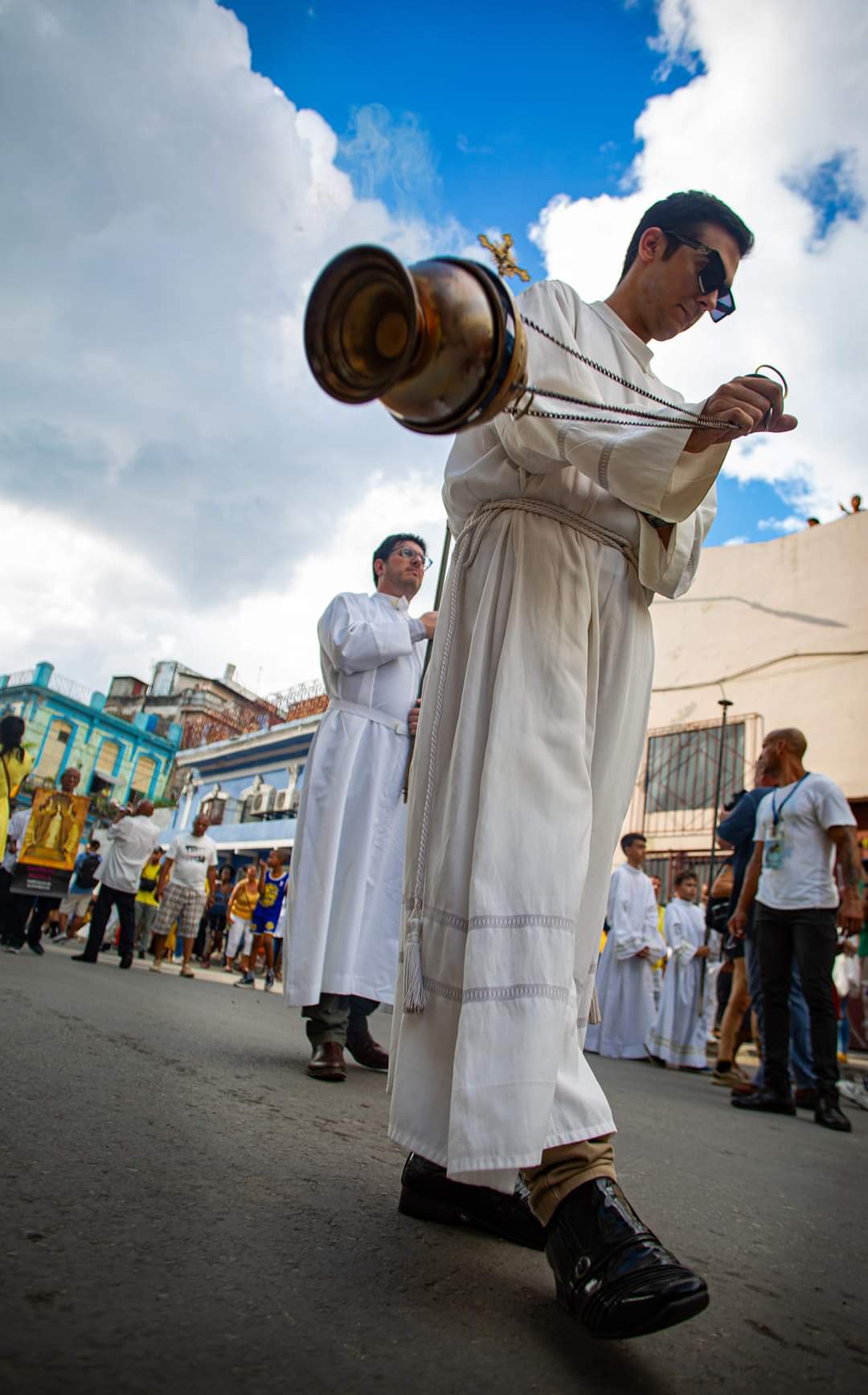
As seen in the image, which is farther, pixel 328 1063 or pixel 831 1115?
pixel 831 1115

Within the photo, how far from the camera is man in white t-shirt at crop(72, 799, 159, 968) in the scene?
31.4 feet

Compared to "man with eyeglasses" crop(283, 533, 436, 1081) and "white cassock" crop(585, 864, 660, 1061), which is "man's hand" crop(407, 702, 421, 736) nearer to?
"man with eyeglasses" crop(283, 533, 436, 1081)

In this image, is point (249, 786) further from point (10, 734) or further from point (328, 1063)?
point (328, 1063)

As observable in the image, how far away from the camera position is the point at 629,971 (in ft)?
Answer: 28.9

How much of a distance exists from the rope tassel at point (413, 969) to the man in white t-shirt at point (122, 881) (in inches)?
337

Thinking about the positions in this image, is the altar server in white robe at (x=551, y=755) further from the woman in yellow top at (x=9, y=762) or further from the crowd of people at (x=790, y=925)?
the woman in yellow top at (x=9, y=762)

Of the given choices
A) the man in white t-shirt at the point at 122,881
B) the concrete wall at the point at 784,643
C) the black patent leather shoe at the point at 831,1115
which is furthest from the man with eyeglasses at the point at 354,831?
the concrete wall at the point at 784,643

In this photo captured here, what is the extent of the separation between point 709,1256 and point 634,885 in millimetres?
7459

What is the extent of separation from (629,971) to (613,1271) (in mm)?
8035

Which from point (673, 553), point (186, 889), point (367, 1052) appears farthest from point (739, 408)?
point (186, 889)

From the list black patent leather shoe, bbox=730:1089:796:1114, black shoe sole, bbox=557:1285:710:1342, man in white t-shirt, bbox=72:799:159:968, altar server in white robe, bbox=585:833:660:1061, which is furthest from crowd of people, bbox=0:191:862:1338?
man in white t-shirt, bbox=72:799:159:968

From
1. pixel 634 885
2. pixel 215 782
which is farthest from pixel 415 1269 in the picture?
pixel 215 782

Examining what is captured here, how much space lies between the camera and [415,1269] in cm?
130

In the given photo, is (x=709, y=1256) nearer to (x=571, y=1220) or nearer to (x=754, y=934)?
(x=571, y=1220)
